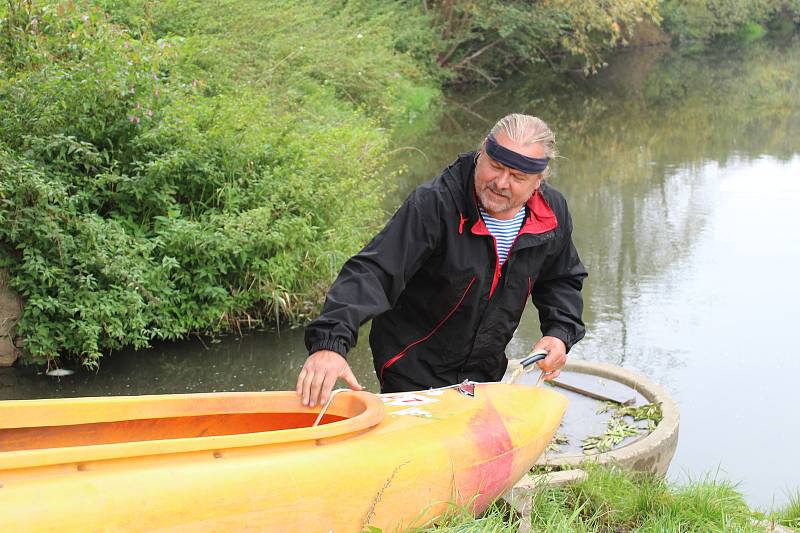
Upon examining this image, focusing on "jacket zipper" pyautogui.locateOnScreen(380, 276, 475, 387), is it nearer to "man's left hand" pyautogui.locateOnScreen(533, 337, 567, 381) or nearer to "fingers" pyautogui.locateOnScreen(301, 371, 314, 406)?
"man's left hand" pyautogui.locateOnScreen(533, 337, 567, 381)

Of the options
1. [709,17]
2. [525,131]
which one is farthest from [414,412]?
[709,17]

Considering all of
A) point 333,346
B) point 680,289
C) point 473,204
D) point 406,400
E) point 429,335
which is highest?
point 473,204

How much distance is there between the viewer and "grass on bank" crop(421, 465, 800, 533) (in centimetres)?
329

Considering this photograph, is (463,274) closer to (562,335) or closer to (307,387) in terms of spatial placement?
(562,335)

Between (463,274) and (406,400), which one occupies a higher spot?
(463,274)

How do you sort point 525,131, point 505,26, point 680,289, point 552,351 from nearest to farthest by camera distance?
point 525,131 < point 552,351 < point 680,289 < point 505,26

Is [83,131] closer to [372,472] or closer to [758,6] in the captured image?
[372,472]

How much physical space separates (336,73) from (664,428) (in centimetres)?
1026

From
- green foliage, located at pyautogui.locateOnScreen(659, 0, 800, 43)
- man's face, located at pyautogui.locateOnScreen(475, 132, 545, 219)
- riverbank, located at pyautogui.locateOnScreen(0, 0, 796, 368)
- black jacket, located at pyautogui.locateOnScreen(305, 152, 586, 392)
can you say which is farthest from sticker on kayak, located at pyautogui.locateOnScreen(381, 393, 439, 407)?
green foliage, located at pyautogui.locateOnScreen(659, 0, 800, 43)

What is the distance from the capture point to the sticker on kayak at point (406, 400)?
306 cm

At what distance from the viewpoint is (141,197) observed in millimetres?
5805

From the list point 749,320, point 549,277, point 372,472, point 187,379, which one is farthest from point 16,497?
point 749,320

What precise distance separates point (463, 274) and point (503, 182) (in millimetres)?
327

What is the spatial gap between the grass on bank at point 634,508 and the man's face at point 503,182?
3.31 ft
